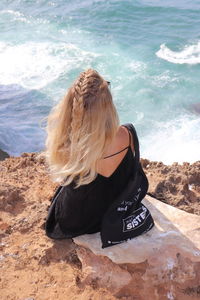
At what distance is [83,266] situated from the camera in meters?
3.49

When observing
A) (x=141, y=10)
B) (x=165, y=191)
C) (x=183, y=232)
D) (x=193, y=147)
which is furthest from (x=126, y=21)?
(x=183, y=232)

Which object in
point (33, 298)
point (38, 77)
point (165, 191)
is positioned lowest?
point (38, 77)

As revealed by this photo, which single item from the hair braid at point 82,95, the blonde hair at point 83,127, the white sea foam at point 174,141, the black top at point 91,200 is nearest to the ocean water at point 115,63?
the white sea foam at point 174,141

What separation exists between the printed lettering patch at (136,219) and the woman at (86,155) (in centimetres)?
21

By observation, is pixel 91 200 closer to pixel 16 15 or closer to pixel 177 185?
pixel 177 185

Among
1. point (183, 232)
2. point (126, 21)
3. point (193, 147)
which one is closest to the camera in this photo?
point (183, 232)

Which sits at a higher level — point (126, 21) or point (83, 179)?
point (83, 179)

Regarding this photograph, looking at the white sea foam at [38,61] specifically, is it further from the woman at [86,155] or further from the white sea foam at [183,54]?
the woman at [86,155]

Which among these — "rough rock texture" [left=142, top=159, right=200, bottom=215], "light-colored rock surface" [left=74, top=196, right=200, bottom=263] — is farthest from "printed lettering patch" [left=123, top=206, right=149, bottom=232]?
"rough rock texture" [left=142, top=159, right=200, bottom=215]

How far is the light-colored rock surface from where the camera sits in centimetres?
347

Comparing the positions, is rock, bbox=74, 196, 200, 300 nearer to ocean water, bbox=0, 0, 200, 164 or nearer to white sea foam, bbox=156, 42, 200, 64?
ocean water, bbox=0, 0, 200, 164

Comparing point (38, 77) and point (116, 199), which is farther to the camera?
point (38, 77)

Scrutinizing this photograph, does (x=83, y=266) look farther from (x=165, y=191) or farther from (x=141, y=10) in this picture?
(x=141, y=10)

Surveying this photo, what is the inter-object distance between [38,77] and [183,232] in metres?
9.37
